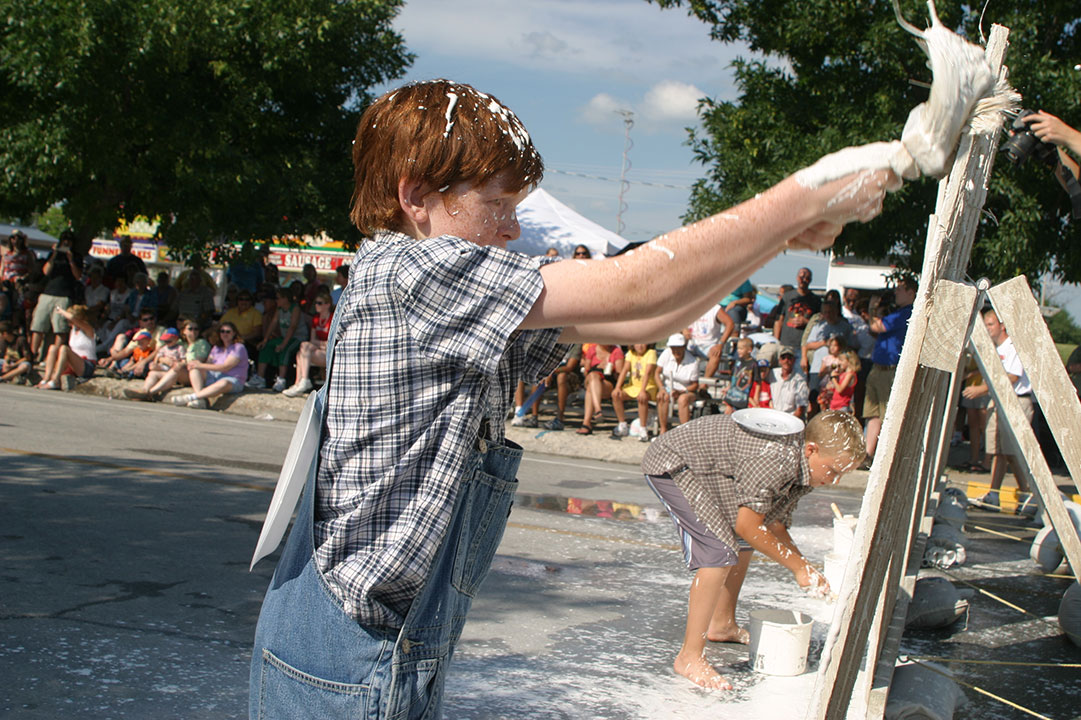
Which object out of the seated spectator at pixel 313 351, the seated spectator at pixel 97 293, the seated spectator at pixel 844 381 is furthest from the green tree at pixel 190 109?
the seated spectator at pixel 844 381

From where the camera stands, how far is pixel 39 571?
453cm

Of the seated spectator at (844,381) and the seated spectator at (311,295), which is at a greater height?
the seated spectator at (311,295)

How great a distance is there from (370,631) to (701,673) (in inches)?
111

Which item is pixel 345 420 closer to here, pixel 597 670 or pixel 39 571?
pixel 597 670

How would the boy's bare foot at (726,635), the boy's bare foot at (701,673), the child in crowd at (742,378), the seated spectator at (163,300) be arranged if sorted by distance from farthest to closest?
the seated spectator at (163,300) < the child in crowd at (742,378) < the boy's bare foot at (726,635) < the boy's bare foot at (701,673)

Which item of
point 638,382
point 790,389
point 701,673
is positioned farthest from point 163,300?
point 701,673

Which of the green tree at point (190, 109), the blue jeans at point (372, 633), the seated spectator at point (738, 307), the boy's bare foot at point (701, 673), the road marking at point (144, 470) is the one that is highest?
the green tree at point (190, 109)

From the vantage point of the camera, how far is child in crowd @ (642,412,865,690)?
4121mm

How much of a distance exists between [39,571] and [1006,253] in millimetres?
9367

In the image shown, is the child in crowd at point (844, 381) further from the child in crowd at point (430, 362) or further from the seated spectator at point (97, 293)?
the seated spectator at point (97, 293)

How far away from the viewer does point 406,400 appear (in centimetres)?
141

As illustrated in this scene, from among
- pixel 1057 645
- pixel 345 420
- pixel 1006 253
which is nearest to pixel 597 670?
pixel 1057 645

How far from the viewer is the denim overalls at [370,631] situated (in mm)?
1450

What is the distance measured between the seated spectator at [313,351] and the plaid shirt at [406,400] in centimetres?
1066
